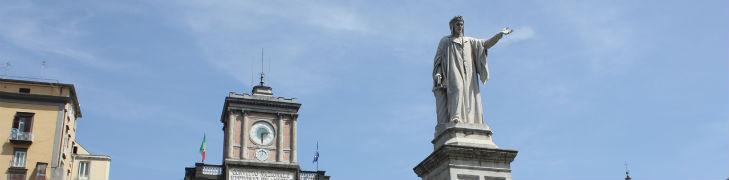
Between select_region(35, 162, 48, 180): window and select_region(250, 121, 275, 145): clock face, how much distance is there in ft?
63.2

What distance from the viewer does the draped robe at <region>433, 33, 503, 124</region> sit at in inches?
602

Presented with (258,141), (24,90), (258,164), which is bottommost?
(258,164)

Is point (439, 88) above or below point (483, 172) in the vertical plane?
above

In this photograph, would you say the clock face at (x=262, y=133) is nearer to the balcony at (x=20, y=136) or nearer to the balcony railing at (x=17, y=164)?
the balcony at (x=20, y=136)

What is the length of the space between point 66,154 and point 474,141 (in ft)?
195

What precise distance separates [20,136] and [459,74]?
178ft

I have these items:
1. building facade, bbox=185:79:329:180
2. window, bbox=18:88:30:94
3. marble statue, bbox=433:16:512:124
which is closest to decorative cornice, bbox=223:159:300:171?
building facade, bbox=185:79:329:180

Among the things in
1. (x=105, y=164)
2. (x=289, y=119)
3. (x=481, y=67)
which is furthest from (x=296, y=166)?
(x=481, y=67)

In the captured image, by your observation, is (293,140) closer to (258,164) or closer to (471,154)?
(258,164)

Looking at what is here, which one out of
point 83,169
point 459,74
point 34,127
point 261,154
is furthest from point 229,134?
point 459,74

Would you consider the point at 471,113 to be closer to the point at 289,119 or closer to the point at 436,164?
the point at 436,164

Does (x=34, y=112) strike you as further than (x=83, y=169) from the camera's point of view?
No

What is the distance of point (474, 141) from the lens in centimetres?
1485

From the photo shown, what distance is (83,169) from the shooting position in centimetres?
7544
